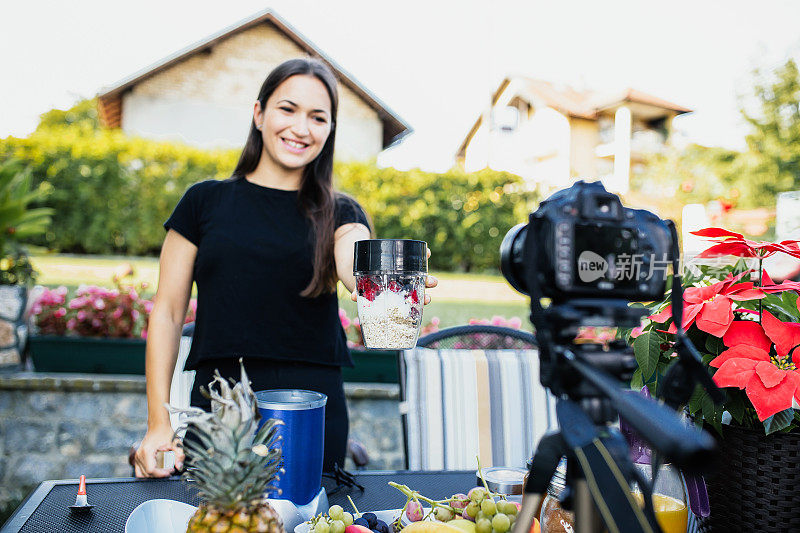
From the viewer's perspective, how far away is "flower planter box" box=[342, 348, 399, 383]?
10.7ft

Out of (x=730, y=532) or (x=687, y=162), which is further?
(x=687, y=162)

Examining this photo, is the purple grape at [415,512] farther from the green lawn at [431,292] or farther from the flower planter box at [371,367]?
the green lawn at [431,292]

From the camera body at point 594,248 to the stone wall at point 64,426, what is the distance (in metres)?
2.52

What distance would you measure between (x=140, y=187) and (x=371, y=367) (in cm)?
770

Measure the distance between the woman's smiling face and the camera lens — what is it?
1.05m

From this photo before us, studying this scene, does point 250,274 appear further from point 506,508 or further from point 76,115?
point 76,115

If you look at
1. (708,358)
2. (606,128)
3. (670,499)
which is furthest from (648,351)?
(606,128)

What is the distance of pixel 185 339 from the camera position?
1826mm

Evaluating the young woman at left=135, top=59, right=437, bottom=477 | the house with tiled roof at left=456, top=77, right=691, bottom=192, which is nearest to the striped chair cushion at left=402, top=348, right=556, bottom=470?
the young woman at left=135, top=59, right=437, bottom=477

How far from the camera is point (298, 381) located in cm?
171

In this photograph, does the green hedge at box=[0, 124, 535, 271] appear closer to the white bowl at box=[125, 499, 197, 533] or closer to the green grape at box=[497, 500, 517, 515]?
the white bowl at box=[125, 499, 197, 533]

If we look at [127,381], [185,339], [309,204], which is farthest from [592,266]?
[127,381]

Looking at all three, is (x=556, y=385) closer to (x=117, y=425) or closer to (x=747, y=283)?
(x=747, y=283)

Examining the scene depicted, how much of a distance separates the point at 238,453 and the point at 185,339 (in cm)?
118
